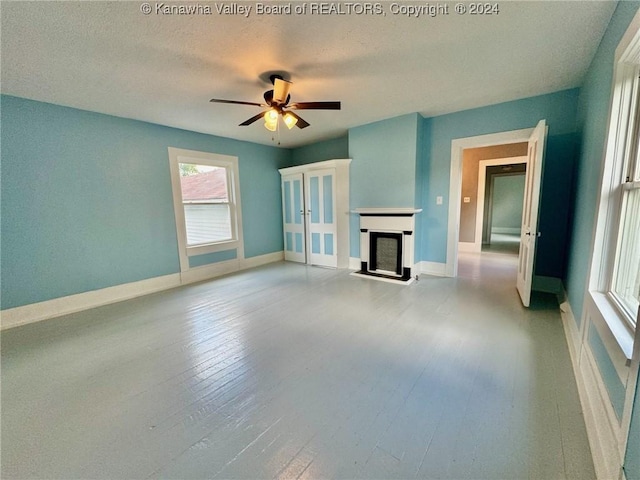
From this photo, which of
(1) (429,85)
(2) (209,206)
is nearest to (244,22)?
(1) (429,85)

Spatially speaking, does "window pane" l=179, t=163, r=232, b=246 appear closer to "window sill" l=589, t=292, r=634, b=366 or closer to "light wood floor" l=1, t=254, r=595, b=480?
"light wood floor" l=1, t=254, r=595, b=480

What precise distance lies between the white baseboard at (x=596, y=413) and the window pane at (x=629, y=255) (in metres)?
0.42

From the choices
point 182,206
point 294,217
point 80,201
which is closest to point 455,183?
point 294,217

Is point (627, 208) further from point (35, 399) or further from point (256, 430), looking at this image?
point (35, 399)

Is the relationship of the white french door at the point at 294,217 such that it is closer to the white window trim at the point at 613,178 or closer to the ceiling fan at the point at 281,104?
the ceiling fan at the point at 281,104

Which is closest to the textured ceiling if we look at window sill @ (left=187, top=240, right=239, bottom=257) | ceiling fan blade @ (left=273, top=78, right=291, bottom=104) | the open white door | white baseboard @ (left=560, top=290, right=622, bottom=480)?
ceiling fan blade @ (left=273, top=78, right=291, bottom=104)

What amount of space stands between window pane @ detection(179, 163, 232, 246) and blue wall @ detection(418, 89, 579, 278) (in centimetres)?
359

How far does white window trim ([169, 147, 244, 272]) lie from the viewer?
405 centimetres

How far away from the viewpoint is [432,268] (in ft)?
14.0

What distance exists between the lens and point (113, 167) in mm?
3422

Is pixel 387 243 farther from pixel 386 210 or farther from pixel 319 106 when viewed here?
pixel 319 106

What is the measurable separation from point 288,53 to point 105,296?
146 inches

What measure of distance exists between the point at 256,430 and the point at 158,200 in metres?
3.65

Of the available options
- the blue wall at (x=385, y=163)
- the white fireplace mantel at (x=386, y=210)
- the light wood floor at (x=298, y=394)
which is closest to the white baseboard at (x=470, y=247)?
the white fireplace mantel at (x=386, y=210)
